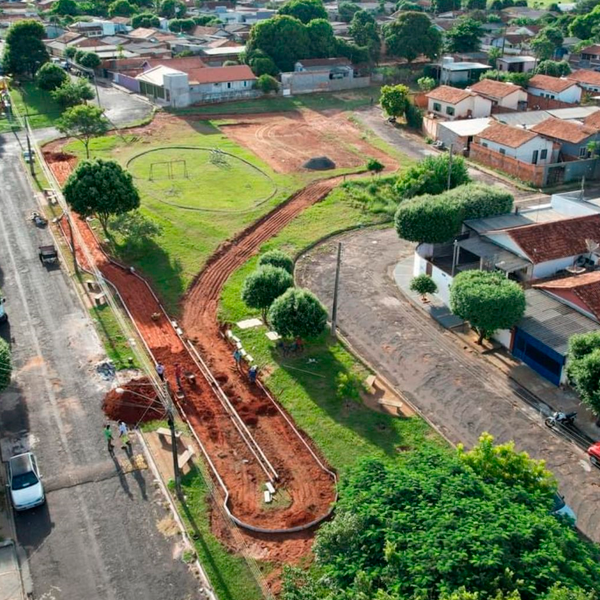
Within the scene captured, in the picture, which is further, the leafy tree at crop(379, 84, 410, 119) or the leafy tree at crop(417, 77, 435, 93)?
the leafy tree at crop(417, 77, 435, 93)

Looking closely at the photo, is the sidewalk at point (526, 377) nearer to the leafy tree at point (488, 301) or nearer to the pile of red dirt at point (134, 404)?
the leafy tree at point (488, 301)

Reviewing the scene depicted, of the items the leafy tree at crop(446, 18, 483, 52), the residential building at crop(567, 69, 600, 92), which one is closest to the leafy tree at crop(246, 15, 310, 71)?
the leafy tree at crop(446, 18, 483, 52)

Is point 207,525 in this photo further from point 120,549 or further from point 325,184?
point 325,184

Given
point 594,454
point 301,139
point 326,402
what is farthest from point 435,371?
point 301,139

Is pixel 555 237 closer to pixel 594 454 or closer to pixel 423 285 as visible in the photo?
pixel 423 285

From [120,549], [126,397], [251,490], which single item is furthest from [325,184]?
[120,549]

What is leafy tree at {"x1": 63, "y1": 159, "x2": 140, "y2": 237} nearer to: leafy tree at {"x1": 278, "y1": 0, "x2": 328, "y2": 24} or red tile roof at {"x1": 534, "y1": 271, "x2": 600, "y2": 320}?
red tile roof at {"x1": 534, "y1": 271, "x2": 600, "y2": 320}
